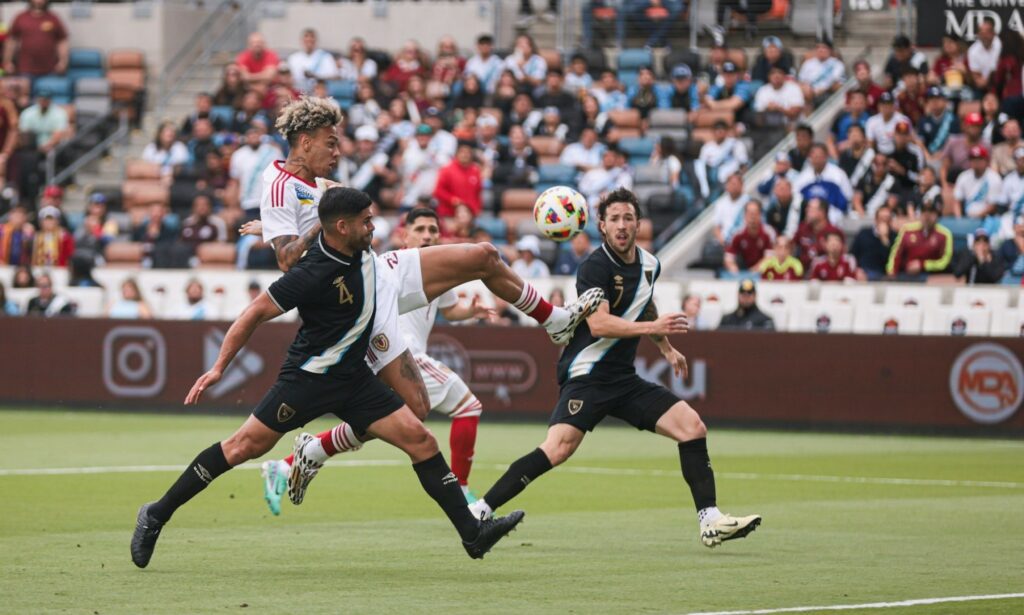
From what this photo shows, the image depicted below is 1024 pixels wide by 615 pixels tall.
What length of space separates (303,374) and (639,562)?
88.6 inches

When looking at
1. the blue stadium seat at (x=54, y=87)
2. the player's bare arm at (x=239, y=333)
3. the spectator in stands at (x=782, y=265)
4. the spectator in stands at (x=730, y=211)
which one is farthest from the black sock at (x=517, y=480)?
the blue stadium seat at (x=54, y=87)

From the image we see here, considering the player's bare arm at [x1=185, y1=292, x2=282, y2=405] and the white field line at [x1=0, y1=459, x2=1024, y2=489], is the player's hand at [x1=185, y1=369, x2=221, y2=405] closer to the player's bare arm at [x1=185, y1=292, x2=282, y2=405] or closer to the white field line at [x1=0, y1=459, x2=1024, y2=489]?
the player's bare arm at [x1=185, y1=292, x2=282, y2=405]

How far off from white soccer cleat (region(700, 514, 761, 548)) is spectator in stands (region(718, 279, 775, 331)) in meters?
11.6

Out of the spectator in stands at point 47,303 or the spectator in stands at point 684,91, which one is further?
the spectator in stands at point 684,91

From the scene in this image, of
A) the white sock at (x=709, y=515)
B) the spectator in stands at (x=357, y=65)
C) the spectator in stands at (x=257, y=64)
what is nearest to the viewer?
the white sock at (x=709, y=515)

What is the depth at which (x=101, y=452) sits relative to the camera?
1794cm

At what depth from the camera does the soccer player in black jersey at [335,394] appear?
966 cm

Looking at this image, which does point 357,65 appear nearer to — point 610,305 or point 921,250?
point 921,250

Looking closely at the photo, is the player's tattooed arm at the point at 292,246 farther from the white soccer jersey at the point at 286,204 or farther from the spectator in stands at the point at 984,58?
the spectator in stands at the point at 984,58

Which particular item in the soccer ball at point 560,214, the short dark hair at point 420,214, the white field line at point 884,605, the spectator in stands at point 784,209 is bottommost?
the spectator in stands at point 784,209

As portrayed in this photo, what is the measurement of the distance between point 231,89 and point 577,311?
2067 centimetres

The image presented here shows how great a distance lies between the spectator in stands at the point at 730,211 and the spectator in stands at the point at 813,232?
107 cm

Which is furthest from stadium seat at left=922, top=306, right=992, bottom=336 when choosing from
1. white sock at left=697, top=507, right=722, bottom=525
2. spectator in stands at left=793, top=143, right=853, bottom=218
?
white sock at left=697, top=507, right=722, bottom=525

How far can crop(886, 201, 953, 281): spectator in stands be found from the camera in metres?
22.3
